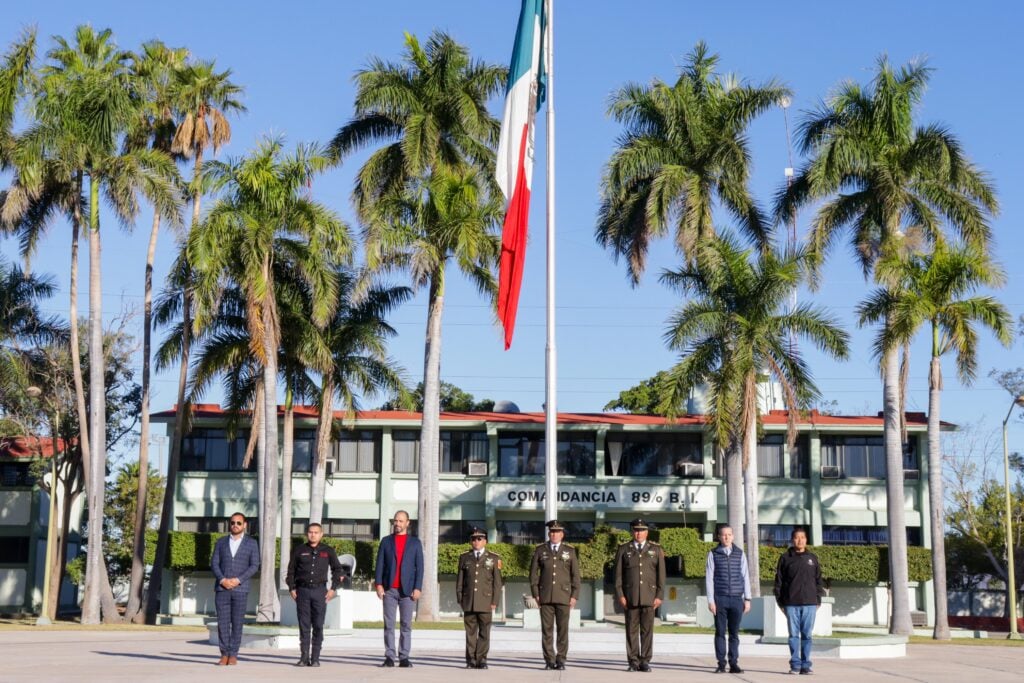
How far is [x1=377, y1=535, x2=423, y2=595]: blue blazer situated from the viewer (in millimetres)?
16219

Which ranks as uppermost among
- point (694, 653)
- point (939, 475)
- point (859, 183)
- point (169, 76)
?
point (169, 76)

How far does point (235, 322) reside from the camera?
41.2 m

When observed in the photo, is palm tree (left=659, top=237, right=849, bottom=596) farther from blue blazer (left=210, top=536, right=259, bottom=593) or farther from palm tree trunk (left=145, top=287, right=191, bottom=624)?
blue blazer (left=210, top=536, right=259, bottom=593)

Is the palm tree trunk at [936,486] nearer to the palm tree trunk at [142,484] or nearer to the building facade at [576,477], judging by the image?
the building facade at [576,477]

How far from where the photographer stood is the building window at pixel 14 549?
54.0 meters

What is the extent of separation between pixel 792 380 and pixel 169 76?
23431 mm

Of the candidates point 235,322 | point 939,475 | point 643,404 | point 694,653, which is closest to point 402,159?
point 235,322

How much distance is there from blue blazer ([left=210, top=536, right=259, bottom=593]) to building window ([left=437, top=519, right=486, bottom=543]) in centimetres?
3238

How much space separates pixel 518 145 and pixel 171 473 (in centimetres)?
2485

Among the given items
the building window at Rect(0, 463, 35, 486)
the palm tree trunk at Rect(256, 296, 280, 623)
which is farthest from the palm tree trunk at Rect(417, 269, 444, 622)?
the building window at Rect(0, 463, 35, 486)

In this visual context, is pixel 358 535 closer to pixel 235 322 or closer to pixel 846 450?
pixel 235 322

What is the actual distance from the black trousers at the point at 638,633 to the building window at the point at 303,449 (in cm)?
3423

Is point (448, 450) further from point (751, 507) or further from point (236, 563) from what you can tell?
point (236, 563)

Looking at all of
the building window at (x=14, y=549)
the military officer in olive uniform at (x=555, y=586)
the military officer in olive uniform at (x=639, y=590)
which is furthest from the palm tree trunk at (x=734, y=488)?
the building window at (x=14, y=549)
